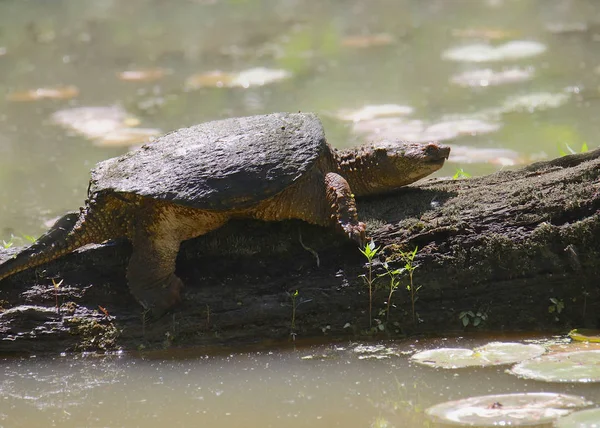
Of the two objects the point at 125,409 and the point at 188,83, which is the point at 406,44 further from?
the point at 125,409

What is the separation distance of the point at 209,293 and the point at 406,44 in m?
7.68

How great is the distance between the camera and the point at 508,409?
2656 millimetres

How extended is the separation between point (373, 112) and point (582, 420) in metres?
5.60

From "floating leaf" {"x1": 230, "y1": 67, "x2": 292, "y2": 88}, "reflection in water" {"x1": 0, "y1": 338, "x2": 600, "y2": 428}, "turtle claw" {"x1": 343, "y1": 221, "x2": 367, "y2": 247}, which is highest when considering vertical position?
"floating leaf" {"x1": 230, "y1": 67, "x2": 292, "y2": 88}

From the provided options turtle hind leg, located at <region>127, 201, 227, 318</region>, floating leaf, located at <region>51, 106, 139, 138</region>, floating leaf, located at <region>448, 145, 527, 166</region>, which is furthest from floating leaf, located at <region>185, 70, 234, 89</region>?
turtle hind leg, located at <region>127, 201, 227, 318</region>

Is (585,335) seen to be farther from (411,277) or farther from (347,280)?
(347,280)

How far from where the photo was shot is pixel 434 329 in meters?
3.48

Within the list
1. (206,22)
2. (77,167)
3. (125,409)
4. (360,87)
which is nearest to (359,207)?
(125,409)

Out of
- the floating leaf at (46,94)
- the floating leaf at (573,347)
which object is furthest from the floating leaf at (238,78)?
the floating leaf at (573,347)

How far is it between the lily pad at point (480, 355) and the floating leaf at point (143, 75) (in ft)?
23.4

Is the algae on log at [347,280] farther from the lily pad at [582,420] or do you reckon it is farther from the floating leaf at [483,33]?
Result: the floating leaf at [483,33]

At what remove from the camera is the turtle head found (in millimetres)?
3857

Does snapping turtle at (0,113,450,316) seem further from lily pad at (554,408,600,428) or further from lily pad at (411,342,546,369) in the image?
lily pad at (554,408,600,428)

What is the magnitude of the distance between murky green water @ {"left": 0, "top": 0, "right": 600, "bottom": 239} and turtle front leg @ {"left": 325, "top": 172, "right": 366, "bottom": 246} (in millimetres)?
2848
